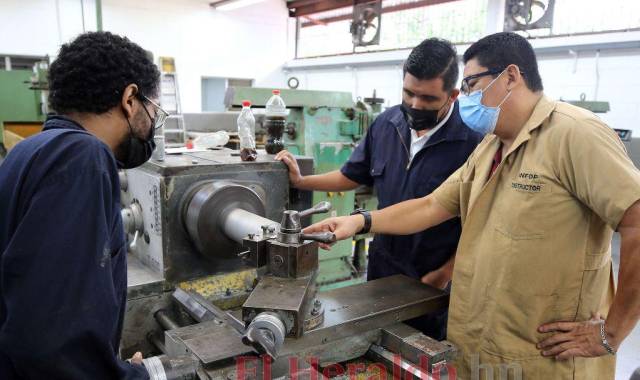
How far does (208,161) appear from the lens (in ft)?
4.20

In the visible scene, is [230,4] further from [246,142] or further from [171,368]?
[171,368]

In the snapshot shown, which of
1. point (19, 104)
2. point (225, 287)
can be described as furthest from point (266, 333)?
point (19, 104)

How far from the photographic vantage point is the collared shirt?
1.51 metres

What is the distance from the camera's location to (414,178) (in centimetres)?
152

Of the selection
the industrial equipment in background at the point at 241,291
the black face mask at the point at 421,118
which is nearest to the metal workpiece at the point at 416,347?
the industrial equipment in background at the point at 241,291

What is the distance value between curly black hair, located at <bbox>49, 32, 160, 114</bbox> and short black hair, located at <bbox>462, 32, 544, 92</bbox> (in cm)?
81

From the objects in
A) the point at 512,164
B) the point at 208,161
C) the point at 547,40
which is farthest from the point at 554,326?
the point at 547,40

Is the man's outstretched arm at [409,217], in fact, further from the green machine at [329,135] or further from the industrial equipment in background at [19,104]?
the industrial equipment in background at [19,104]

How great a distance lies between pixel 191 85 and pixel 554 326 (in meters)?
7.65

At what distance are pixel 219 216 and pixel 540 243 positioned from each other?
2.47ft

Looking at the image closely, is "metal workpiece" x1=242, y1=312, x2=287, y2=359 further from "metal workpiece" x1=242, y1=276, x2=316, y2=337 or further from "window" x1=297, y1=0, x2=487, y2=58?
"window" x1=297, y1=0, x2=487, y2=58

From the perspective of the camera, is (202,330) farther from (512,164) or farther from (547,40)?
(547,40)

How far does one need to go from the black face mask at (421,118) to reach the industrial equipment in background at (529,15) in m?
3.43

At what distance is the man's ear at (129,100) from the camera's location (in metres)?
0.80
